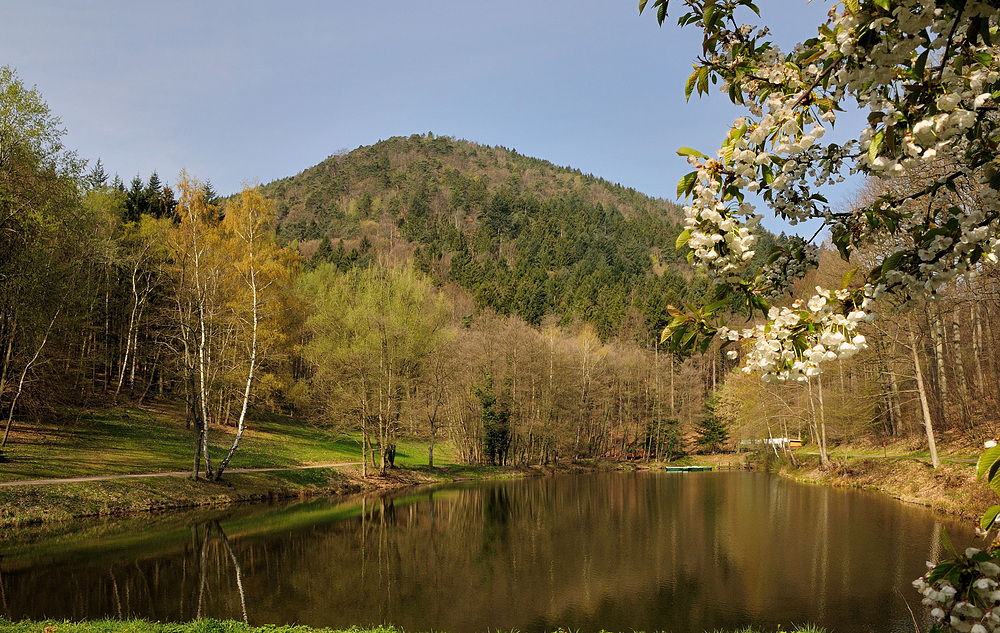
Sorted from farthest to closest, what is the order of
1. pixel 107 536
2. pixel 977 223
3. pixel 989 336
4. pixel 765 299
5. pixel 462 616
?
pixel 989 336, pixel 107 536, pixel 462 616, pixel 765 299, pixel 977 223

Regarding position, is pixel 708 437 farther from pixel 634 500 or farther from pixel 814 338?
pixel 814 338

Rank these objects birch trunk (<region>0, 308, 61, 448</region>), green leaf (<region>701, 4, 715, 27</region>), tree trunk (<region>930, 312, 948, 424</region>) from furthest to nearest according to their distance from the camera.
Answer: tree trunk (<region>930, 312, 948, 424</region>) → birch trunk (<region>0, 308, 61, 448</region>) → green leaf (<region>701, 4, 715, 27</region>)

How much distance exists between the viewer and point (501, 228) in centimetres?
10888

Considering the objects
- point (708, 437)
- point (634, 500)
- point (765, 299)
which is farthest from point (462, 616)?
point (708, 437)

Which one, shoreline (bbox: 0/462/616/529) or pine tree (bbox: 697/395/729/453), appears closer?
shoreline (bbox: 0/462/616/529)

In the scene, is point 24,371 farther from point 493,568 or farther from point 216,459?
point 493,568

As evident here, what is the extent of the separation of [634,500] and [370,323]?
1397cm

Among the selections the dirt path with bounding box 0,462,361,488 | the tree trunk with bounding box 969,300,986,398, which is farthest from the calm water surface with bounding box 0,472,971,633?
the tree trunk with bounding box 969,300,986,398

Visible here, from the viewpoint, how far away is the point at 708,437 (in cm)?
4888

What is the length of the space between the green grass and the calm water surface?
4192 millimetres

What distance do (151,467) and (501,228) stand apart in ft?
305

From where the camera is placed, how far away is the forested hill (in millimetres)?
66438

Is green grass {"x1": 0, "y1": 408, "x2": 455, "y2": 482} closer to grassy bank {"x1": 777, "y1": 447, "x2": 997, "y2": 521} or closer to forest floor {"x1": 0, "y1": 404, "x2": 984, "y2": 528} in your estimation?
forest floor {"x1": 0, "y1": 404, "x2": 984, "y2": 528}

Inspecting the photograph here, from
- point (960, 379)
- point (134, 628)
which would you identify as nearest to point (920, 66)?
point (134, 628)
